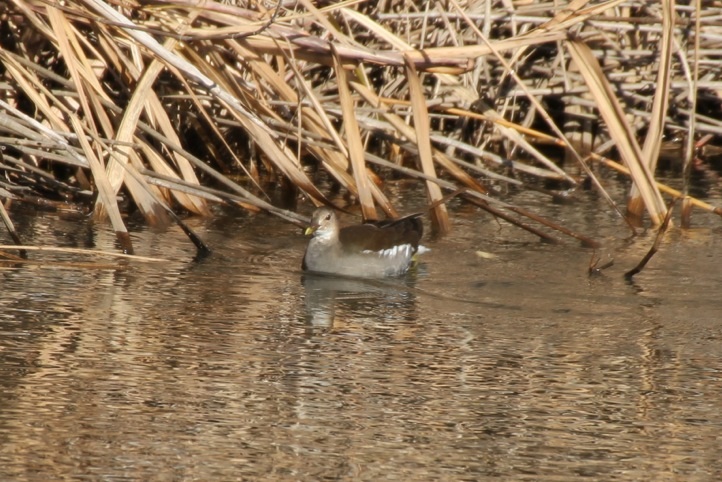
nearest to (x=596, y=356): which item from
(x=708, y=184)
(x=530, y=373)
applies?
(x=530, y=373)

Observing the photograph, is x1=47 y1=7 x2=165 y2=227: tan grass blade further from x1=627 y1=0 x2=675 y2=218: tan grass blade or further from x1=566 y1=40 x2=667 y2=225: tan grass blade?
x1=627 y1=0 x2=675 y2=218: tan grass blade

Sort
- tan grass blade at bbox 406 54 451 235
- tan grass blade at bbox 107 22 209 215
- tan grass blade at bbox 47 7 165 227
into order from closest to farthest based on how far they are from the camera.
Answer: tan grass blade at bbox 47 7 165 227, tan grass blade at bbox 107 22 209 215, tan grass blade at bbox 406 54 451 235

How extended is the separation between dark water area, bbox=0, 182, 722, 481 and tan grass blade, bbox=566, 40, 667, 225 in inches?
11.7

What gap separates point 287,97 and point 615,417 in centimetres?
390

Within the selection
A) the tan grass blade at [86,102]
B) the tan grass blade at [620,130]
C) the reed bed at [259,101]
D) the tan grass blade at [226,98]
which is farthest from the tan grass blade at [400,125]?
the tan grass blade at [86,102]

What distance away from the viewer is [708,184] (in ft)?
34.8

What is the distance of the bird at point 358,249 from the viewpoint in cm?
731

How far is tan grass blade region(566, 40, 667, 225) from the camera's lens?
26.2ft

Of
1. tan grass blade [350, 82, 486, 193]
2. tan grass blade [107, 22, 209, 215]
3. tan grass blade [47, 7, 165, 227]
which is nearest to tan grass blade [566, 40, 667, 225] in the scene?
tan grass blade [350, 82, 486, 193]

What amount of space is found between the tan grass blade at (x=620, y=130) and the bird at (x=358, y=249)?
4.64ft

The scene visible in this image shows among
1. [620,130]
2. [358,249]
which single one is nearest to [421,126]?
[358,249]

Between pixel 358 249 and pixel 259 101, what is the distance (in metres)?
1.20

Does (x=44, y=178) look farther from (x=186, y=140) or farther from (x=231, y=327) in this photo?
(x=231, y=327)

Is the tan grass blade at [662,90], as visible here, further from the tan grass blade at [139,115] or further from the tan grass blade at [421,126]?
the tan grass blade at [139,115]
